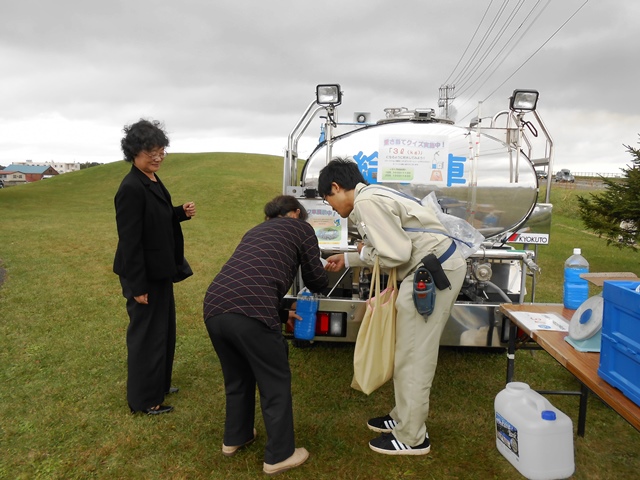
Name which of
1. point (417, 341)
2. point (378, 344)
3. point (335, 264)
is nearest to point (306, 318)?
point (335, 264)

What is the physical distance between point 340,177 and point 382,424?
1.80 m

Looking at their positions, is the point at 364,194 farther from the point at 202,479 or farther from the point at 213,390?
the point at 213,390

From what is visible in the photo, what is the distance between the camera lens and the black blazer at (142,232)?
126 inches

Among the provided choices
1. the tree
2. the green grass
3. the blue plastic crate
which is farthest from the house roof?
the blue plastic crate

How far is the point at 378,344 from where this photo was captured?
2.89 m

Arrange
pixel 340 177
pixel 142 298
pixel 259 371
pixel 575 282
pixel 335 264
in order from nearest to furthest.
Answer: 1. pixel 259 371
2. pixel 340 177
3. pixel 575 282
4. pixel 142 298
5. pixel 335 264

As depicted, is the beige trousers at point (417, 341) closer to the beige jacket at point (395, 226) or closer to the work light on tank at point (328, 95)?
the beige jacket at point (395, 226)

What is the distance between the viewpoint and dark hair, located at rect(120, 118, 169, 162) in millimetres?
3268

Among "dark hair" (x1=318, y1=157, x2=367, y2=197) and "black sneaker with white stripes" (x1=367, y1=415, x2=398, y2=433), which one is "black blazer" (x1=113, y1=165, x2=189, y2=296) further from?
"black sneaker with white stripes" (x1=367, y1=415, x2=398, y2=433)

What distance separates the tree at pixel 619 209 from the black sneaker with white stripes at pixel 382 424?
9.05m

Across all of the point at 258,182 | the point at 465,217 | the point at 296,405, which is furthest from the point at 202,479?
the point at 258,182

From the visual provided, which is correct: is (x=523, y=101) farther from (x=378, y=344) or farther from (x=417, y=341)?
(x=378, y=344)

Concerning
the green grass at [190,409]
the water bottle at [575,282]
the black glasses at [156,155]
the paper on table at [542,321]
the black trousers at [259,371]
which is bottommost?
the green grass at [190,409]

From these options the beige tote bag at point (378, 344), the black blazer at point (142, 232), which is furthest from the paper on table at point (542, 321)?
the black blazer at point (142, 232)
